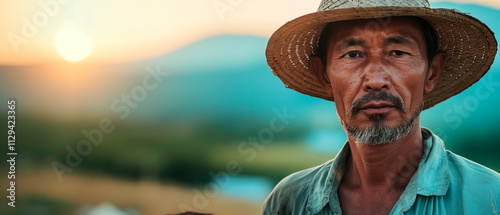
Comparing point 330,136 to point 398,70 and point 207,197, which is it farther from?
point 398,70

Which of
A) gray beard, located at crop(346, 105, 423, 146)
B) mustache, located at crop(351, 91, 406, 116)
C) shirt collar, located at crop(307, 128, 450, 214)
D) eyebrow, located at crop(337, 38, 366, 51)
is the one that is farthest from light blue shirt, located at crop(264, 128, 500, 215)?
eyebrow, located at crop(337, 38, 366, 51)

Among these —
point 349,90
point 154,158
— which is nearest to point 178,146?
point 154,158

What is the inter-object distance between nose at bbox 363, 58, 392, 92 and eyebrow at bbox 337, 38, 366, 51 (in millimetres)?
83

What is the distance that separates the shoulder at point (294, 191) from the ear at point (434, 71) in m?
0.55

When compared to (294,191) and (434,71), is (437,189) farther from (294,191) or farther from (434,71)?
(294,191)

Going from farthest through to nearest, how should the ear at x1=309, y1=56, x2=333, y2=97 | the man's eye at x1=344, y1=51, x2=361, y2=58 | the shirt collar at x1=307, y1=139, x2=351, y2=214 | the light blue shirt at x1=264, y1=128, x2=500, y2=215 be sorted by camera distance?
the ear at x1=309, y1=56, x2=333, y2=97 < the shirt collar at x1=307, y1=139, x2=351, y2=214 < the man's eye at x1=344, y1=51, x2=361, y2=58 < the light blue shirt at x1=264, y1=128, x2=500, y2=215

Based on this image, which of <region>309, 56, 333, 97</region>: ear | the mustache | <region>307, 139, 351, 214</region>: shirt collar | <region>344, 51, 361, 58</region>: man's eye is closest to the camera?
the mustache

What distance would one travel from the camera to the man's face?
223 centimetres

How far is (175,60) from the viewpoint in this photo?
410 centimetres

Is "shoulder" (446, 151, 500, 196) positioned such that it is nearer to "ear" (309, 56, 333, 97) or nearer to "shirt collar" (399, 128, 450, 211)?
"shirt collar" (399, 128, 450, 211)

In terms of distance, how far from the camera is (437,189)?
218 centimetres

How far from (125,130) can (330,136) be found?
1.41 meters

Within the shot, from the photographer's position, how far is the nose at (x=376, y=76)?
2221 mm

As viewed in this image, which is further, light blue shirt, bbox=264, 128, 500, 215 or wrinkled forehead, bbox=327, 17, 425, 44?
wrinkled forehead, bbox=327, 17, 425, 44
